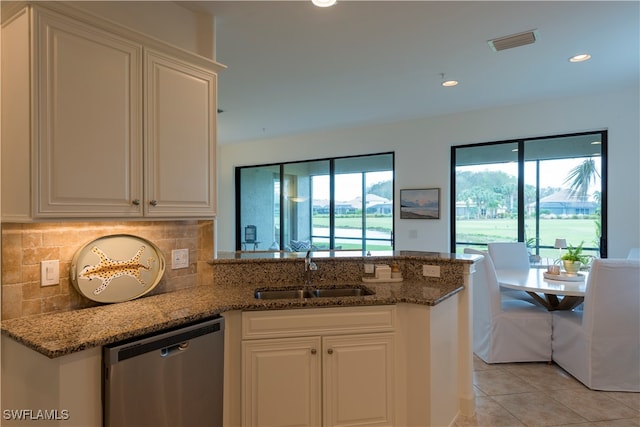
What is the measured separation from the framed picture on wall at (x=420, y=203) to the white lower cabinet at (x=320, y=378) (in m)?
3.78

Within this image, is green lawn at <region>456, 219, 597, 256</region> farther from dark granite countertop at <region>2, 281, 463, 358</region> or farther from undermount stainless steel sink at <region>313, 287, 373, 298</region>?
undermount stainless steel sink at <region>313, 287, 373, 298</region>

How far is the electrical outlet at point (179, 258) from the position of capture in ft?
8.07

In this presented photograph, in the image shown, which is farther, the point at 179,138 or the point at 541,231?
the point at 541,231

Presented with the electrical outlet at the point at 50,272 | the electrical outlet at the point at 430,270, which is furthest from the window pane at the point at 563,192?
the electrical outlet at the point at 50,272

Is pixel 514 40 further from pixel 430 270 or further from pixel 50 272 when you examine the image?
pixel 50 272

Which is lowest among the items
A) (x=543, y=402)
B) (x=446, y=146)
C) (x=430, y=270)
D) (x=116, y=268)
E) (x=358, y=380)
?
(x=543, y=402)

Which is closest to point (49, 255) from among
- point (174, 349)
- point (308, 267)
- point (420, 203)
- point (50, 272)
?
point (50, 272)

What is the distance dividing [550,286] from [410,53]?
231cm

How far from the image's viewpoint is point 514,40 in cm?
303

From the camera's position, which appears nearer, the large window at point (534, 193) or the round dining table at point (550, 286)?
the round dining table at point (550, 286)

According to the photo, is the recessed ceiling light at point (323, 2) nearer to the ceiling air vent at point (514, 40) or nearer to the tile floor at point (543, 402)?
the ceiling air vent at point (514, 40)

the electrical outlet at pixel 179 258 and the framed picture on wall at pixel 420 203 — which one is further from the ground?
the framed picture on wall at pixel 420 203

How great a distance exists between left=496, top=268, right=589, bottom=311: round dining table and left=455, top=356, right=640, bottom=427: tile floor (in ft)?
1.96

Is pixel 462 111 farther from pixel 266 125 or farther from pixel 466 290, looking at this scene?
pixel 466 290
